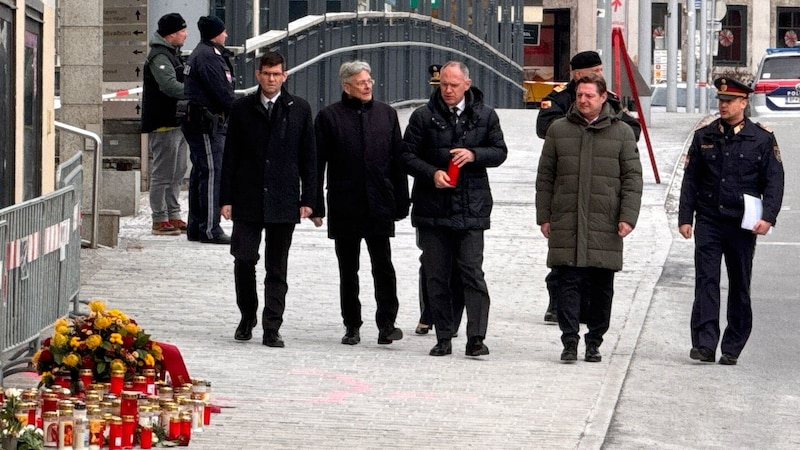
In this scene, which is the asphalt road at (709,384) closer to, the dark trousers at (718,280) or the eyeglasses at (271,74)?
the dark trousers at (718,280)

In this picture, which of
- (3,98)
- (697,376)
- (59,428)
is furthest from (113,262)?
(59,428)

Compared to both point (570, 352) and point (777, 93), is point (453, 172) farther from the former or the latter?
point (777, 93)

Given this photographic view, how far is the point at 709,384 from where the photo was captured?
34.6ft

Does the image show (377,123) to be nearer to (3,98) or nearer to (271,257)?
(271,257)

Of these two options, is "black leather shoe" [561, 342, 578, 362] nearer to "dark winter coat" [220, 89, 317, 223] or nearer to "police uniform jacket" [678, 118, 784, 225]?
"police uniform jacket" [678, 118, 784, 225]

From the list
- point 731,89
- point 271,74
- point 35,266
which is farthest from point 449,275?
point 35,266

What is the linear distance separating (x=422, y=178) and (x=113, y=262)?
508 cm

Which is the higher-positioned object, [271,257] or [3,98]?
[3,98]

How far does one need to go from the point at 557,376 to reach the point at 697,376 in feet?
2.73

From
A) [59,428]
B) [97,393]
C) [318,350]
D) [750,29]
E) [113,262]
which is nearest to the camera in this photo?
[59,428]

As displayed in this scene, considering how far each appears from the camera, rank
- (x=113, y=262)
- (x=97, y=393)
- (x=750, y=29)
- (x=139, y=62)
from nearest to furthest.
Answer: (x=97, y=393)
(x=113, y=262)
(x=139, y=62)
(x=750, y=29)

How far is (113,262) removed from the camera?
Answer: 15633 mm

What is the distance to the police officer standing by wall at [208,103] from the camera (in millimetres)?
16016

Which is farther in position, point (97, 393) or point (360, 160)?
point (360, 160)
